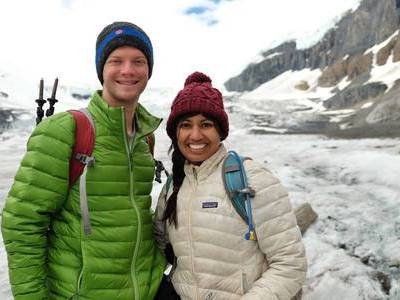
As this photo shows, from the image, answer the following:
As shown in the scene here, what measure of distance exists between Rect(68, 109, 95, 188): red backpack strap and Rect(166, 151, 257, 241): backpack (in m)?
0.92

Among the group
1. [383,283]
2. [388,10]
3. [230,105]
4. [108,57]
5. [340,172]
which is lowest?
[383,283]

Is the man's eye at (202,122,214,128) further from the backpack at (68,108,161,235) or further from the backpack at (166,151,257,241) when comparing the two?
the backpack at (68,108,161,235)

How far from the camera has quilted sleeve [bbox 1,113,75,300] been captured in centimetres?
226

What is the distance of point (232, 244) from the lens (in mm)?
2350

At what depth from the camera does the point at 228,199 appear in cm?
239

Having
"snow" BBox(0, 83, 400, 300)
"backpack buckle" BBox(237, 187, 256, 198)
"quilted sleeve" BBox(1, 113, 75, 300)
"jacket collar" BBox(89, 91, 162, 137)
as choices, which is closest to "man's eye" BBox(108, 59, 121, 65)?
"jacket collar" BBox(89, 91, 162, 137)

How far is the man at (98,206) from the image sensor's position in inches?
90.0

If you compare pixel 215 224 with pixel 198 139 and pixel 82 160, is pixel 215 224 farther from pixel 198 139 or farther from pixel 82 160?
pixel 82 160

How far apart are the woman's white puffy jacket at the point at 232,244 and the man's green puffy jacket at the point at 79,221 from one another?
1.05 ft

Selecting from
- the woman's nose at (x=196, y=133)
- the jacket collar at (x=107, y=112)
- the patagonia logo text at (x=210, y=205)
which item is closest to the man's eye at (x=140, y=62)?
the jacket collar at (x=107, y=112)

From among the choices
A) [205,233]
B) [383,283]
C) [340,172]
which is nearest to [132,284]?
[205,233]

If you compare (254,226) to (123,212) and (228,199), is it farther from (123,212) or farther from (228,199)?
(123,212)

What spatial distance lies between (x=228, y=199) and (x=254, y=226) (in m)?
0.24

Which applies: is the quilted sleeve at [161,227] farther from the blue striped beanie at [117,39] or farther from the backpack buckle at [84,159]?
the blue striped beanie at [117,39]
